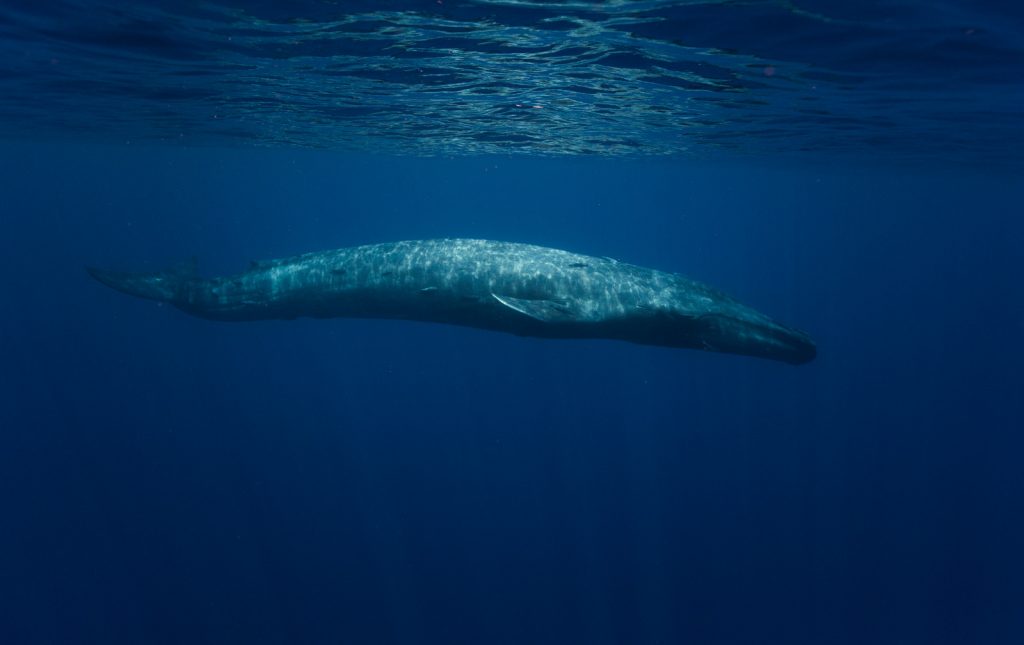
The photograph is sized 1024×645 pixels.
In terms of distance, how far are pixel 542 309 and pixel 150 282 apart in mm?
8950

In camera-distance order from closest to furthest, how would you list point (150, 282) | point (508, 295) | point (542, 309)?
1. point (542, 309)
2. point (508, 295)
3. point (150, 282)

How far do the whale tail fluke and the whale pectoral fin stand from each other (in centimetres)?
759

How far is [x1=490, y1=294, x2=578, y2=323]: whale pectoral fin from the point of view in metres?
9.17

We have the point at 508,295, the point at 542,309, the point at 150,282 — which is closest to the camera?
the point at 542,309

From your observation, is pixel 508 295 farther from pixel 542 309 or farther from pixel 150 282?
pixel 150 282

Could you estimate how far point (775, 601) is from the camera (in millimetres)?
18688

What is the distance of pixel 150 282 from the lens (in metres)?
13.0

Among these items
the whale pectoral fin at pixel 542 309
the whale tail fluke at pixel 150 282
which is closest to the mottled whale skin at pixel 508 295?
the whale pectoral fin at pixel 542 309

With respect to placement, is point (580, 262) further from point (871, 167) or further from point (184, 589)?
point (871, 167)

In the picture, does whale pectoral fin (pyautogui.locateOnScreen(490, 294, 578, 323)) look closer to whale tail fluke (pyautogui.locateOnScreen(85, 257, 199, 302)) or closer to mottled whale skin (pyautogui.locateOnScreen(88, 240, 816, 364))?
mottled whale skin (pyautogui.locateOnScreen(88, 240, 816, 364))

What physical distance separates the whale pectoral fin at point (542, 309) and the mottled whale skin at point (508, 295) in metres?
0.02

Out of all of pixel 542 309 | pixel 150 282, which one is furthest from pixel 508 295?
pixel 150 282

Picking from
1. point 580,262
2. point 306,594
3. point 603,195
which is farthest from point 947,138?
point 603,195

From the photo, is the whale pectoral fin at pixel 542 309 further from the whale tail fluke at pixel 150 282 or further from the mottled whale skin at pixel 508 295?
the whale tail fluke at pixel 150 282
